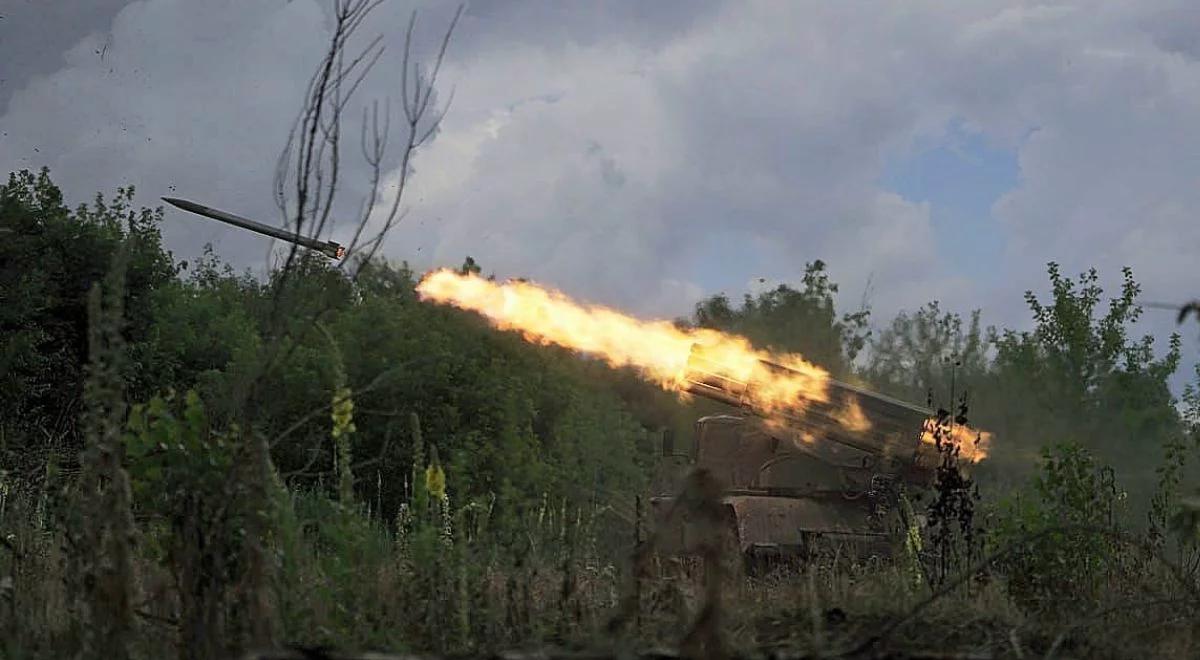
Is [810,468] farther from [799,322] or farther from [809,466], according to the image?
[799,322]

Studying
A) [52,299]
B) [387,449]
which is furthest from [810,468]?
[52,299]

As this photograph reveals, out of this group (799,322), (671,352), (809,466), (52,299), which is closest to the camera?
(809,466)

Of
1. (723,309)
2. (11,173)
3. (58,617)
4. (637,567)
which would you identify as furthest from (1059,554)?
(723,309)

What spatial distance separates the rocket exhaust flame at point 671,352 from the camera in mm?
16172

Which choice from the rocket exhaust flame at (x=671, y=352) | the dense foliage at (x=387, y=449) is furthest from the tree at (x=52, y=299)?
the rocket exhaust flame at (x=671, y=352)

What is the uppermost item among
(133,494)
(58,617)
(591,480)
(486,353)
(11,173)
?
(11,173)

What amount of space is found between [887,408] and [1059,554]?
668 centimetres

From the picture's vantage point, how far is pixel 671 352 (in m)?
17.1

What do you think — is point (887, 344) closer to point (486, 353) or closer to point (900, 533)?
point (486, 353)

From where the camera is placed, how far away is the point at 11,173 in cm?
2353

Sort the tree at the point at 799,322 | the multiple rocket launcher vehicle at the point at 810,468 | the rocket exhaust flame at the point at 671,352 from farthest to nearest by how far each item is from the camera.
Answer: the tree at the point at 799,322 < the rocket exhaust flame at the point at 671,352 < the multiple rocket launcher vehicle at the point at 810,468

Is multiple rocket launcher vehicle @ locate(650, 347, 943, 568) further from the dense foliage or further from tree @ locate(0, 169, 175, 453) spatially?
tree @ locate(0, 169, 175, 453)

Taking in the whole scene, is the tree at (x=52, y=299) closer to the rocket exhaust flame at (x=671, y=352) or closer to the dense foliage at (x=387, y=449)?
the dense foliage at (x=387, y=449)

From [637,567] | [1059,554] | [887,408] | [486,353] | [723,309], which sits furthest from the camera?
[723,309]
